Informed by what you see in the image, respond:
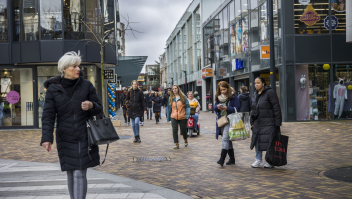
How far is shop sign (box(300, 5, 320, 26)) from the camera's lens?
18531mm

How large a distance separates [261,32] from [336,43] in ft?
14.8

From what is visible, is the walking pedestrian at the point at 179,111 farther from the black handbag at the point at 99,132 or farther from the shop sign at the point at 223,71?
the shop sign at the point at 223,71

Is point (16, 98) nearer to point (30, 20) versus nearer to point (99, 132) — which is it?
point (30, 20)

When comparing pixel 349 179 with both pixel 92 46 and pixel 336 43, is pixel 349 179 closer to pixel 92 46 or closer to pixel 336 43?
pixel 336 43

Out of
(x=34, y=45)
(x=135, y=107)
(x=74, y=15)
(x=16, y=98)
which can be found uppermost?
(x=74, y=15)

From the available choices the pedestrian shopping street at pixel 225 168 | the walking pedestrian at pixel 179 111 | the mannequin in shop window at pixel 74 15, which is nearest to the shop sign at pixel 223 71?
the mannequin in shop window at pixel 74 15

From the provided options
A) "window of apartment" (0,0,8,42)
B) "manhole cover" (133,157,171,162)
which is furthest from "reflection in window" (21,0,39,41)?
"manhole cover" (133,157,171,162)

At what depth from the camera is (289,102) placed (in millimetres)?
18375

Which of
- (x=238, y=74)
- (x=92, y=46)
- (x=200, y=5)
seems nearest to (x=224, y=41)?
(x=238, y=74)

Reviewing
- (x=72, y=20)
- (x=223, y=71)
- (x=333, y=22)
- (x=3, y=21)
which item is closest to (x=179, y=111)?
(x=72, y=20)

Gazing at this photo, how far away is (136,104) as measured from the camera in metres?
12.0

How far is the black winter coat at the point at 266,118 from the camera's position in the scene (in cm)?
695

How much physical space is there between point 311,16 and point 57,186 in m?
16.3

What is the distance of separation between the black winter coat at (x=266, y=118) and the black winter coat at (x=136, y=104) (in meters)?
5.38
